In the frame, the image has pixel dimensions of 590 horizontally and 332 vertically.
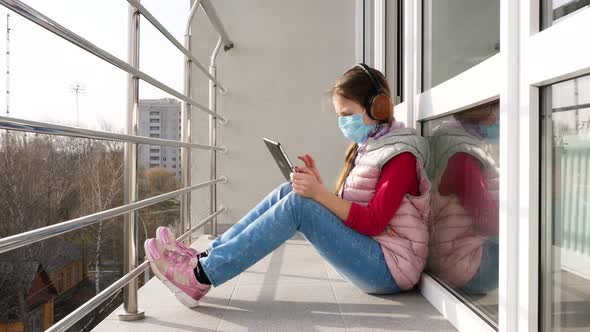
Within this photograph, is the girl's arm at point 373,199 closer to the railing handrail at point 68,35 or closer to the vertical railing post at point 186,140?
the railing handrail at point 68,35

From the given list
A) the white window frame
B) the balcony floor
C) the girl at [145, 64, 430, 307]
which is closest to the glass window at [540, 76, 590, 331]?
the white window frame

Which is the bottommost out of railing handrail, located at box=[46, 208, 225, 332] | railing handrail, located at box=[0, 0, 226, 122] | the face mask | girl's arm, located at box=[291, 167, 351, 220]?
railing handrail, located at box=[46, 208, 225, 332]

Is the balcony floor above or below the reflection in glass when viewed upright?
below

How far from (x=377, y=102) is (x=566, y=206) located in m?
0.83

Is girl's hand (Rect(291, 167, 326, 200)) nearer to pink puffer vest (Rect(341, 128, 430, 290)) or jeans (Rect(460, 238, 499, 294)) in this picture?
pink puffer vest (Rect(341, 128, 430, 290))

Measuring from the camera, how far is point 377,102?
159cm

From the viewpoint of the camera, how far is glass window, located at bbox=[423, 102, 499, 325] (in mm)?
1146

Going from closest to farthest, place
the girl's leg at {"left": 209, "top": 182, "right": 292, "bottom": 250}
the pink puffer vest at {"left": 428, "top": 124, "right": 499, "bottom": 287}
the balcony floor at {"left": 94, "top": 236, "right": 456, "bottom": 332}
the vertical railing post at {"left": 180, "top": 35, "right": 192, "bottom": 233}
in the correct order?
the pink puffer vest at {"left": 428, "top": 124, "right": 499, "bottom": 287} < the balcony floor at {"left": 94, "top": 236, "right": 456, "bottom": 332} < the girl's leg at {"left": 209, "top": 182, "right": 292, "bottom": 250} < the vertical railing post at {"left": 180, "top": 35, "right": 192, "bottom": 233}

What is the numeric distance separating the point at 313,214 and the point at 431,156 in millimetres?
442

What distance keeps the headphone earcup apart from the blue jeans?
35 centimetres

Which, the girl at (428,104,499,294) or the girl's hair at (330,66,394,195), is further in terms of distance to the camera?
the girl's hair at (330,66,394,195)

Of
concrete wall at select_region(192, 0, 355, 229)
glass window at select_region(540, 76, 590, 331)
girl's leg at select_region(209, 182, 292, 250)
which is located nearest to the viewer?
glass window at select_region(540, 76, 590, 331)

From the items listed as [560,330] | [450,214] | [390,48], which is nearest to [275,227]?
[450,214]

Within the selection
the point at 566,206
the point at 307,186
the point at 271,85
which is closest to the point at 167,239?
the point at 307,186
